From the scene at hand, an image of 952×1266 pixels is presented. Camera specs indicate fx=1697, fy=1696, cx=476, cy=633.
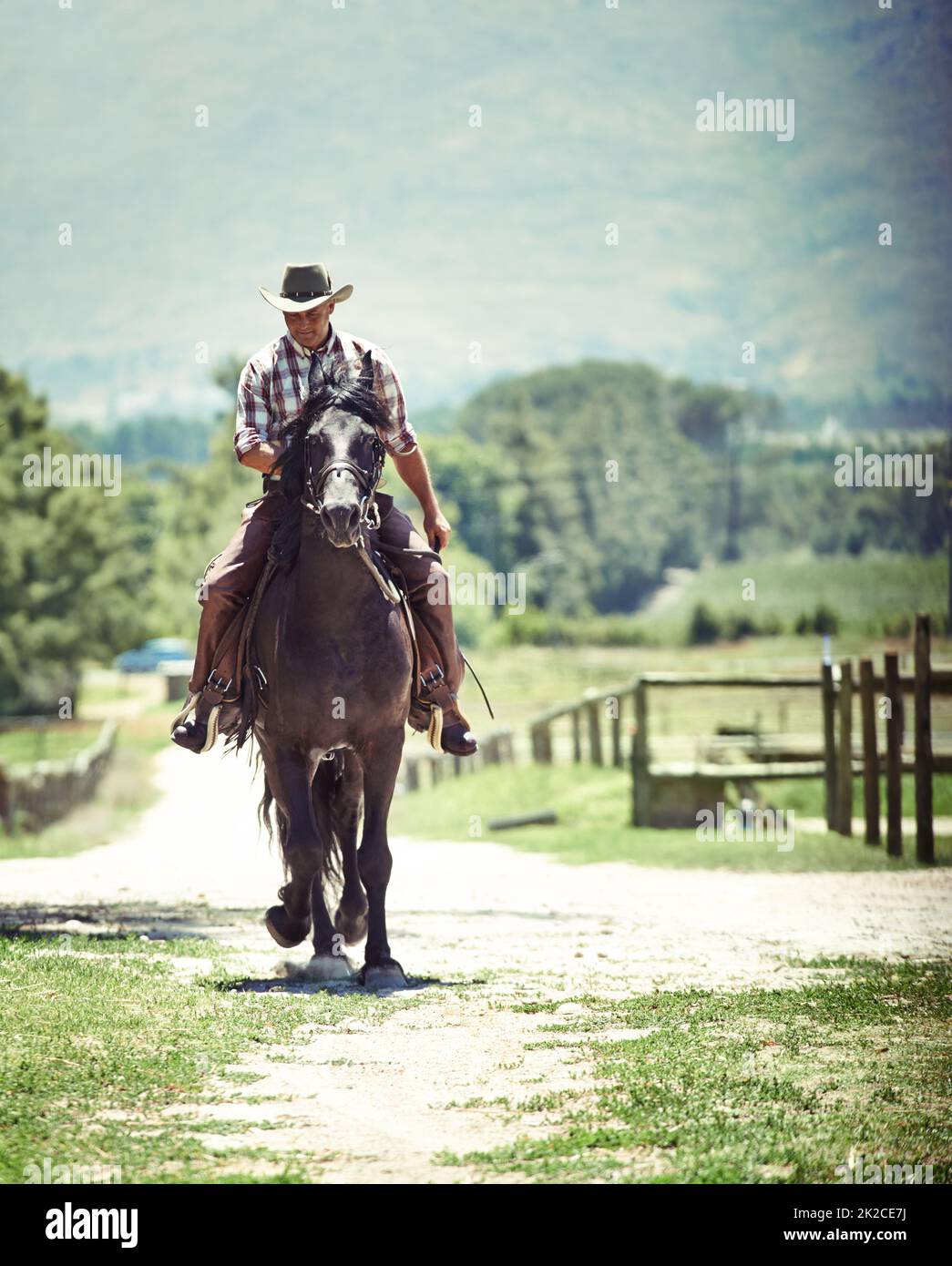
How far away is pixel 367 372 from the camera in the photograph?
382 inches

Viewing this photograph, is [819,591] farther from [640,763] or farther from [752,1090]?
[752,1090]

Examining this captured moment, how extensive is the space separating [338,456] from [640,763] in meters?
12.6

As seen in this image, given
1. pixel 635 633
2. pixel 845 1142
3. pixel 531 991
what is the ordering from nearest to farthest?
1. pixel 845 1142
2. pixel 531 991
3. pixel 635 633

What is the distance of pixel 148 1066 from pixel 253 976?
8.31 ft

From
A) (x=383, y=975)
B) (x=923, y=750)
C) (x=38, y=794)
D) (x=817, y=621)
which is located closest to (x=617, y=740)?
(x=38, y=794)

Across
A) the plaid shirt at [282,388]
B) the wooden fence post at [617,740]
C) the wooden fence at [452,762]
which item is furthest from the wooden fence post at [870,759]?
the wooden fence at [452,762]

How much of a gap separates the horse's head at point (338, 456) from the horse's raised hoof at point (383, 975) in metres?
2.41

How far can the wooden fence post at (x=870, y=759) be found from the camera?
60.2ft

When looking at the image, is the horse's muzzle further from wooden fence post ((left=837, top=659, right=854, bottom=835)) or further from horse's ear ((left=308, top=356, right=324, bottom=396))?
wooden fence post ((left=837, top=659, right=854, bottom=835))

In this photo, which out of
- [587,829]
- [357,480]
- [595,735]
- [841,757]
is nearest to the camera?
[357,480]

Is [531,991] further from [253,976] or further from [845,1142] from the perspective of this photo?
[845,1142]

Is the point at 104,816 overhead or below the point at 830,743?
below

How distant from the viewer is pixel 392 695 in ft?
32.1

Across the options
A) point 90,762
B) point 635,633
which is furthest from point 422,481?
point 635,633
